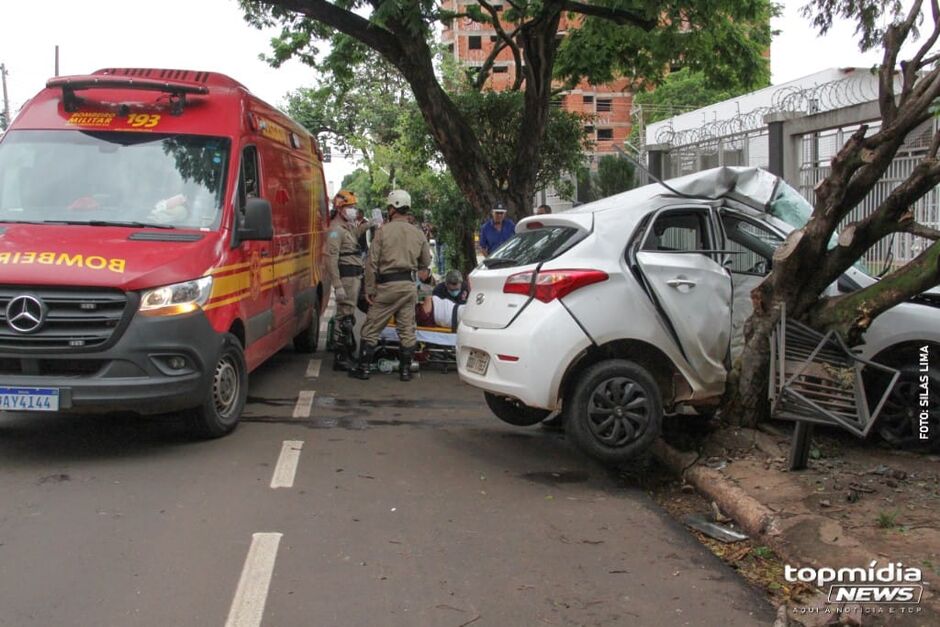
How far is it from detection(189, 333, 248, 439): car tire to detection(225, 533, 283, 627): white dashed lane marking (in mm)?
1917

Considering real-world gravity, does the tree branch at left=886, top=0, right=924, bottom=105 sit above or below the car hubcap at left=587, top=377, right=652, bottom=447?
above

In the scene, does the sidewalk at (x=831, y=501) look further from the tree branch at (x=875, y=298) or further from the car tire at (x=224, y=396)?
the car tire at (x=224, y=396)

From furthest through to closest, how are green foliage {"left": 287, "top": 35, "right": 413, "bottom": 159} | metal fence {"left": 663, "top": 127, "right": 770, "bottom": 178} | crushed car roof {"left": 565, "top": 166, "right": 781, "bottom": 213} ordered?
1. green foliage {"left": 287, "top": 35, "right": 413, "bottom": 159}
2. metal fence {"left": 663, "top": 127, "right": 770, "bottom": 178}
3. crushed car roof {"left": 565, "top": 166, "right": 781, "bottom": 213}

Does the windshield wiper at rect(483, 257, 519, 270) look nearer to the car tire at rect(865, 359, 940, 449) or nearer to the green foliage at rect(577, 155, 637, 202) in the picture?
the car tire at rect(865, 359, 940, 449)

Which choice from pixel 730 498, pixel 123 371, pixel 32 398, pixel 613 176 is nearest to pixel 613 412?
pixel 730 498

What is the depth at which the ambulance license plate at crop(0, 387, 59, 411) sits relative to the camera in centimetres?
545

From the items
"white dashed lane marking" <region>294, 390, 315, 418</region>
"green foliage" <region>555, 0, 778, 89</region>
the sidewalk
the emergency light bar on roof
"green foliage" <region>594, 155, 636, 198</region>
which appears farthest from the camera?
"green foliage" <region>594, 155, 636, 198</region>

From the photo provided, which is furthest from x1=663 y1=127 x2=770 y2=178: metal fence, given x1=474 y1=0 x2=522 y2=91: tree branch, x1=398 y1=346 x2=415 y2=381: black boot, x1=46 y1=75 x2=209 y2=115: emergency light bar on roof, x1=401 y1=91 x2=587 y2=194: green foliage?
x1=46 y1=75 x2=209 y2=115: emergency light bar on roof

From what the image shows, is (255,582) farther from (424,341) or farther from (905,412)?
(424,341)

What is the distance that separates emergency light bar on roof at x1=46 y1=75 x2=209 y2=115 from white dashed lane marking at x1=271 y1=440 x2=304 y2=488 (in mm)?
2842

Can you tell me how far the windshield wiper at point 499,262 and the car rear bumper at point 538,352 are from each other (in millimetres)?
548

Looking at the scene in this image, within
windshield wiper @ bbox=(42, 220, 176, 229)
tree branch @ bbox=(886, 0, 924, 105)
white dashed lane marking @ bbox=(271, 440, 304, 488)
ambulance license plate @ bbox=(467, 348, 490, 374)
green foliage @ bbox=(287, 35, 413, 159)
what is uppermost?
green foliage @ bbox=(287, 35, 413, 159)

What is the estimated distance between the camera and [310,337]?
419 inches

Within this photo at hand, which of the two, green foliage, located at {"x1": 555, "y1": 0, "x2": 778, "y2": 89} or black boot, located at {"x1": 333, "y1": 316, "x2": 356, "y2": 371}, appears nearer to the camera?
black boot, located at {"x1": 333, "y1": 316, "x2": 356, "y2": 371}
